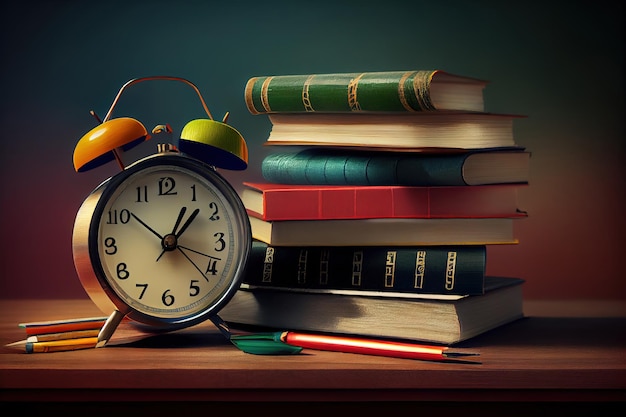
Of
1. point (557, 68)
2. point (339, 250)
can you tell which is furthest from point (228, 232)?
point (557, 68)

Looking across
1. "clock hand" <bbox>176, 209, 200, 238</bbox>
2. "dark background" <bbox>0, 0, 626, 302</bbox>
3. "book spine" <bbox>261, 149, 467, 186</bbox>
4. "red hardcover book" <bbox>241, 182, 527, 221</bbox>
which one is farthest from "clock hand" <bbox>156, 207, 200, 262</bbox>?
"dark background" <bbox>0, 0, 626, 302</bbox>

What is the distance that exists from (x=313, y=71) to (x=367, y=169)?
49 centimetres

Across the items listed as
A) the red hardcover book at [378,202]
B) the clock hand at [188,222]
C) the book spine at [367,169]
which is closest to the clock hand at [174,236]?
the clock hand at [188,222]

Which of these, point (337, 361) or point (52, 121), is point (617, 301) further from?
point (52, 121)

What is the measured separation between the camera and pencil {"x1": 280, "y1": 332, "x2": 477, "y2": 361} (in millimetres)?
1136

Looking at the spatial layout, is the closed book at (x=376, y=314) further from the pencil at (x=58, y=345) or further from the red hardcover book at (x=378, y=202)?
the pencil at (x=58, y=345)

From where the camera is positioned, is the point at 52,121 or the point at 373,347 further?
the point at 52,121

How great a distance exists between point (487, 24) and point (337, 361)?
83 cm

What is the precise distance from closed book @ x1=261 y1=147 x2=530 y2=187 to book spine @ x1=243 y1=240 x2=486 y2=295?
0.10 meters

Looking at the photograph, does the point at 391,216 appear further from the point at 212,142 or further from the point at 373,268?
the point at 212,142

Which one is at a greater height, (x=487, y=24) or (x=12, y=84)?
(x=487, y=24)

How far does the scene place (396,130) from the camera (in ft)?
4.29

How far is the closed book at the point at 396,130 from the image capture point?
1.28 meters
